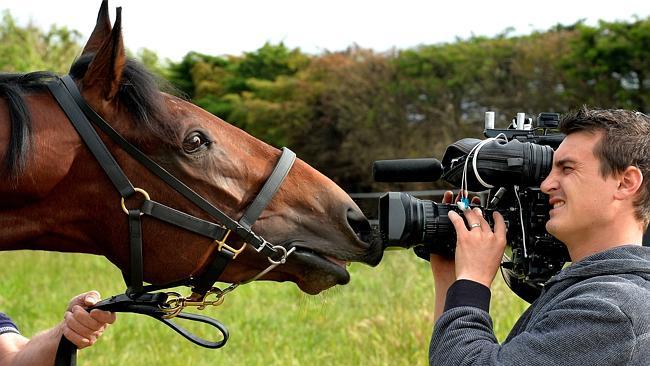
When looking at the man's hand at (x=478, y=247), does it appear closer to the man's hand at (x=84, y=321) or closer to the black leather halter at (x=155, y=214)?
the black leather halter at (x=155, y=214)

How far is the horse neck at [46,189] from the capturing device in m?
2.05

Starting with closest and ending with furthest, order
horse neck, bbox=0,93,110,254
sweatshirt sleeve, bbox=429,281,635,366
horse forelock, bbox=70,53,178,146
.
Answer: sweatshirt sleeve, bbox=429,281,635,366 → horse neck, bbox=0,93,110,254 → horse forelock, bbox=70,53,178,146

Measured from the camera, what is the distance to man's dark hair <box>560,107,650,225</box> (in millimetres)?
1668

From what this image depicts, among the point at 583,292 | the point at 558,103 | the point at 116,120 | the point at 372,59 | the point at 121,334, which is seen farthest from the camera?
the point at 372,59

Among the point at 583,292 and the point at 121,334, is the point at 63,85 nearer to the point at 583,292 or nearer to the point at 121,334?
the point at 583,292

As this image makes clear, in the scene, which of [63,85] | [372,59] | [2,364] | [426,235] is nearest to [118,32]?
[63,85]

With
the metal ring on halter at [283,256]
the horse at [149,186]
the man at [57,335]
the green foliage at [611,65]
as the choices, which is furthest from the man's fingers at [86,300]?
the green foliage at [611,65]

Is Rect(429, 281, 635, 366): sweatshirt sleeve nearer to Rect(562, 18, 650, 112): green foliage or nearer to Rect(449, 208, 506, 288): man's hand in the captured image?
Rect(449, 208, 506, 288): man's hand

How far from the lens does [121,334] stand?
5953 millimetres

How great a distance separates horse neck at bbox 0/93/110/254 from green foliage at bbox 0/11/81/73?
Answer: 34.1 feet

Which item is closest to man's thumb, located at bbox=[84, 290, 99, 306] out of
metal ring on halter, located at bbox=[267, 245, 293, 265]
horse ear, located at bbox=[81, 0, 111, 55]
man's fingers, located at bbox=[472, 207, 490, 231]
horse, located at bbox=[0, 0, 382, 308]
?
horse, located at bbox=[0, 0, 382, 308]

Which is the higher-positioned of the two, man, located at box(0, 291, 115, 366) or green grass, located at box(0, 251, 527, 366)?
man, located at box(0, 291, 115, 366)

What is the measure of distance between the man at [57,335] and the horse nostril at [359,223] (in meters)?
0.79

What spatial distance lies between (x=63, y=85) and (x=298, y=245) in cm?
80
